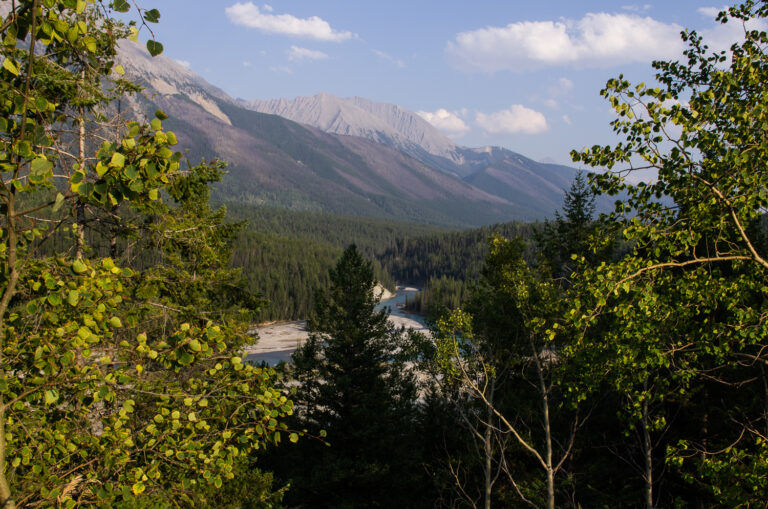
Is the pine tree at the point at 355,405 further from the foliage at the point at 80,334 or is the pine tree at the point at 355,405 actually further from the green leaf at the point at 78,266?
the green leaf at the point at 78,266

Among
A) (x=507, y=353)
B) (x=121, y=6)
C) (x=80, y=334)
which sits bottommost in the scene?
(x=507, y=353)

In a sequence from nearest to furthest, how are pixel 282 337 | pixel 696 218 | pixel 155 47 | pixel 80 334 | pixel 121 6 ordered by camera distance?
pixel 121 6 < pixel 155 47 < pixel 80 334 < pixel 696 218 < pixel 282 337

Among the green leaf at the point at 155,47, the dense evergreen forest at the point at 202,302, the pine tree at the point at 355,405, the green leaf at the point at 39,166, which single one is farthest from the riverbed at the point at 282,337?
the green leaf at the point at 39,166

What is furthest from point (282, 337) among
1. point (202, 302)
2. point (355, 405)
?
point (202, 302)

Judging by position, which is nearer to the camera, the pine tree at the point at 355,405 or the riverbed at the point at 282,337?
the pine tree at the point at 355,405

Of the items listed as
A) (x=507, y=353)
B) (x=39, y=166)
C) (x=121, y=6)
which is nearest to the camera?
(x=39, y=166)

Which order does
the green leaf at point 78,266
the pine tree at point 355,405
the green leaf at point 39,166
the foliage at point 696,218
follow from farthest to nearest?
1. the pine tree at point 355,405
2. the foliage at point 696,218
3. the green leaf at point 78,266
4. the green leaf at point 39,166

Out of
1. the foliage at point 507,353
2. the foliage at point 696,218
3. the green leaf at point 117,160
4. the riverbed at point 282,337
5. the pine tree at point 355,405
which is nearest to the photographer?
the green leaf at point 117,160

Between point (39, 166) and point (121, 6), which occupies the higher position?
point (121, 6)

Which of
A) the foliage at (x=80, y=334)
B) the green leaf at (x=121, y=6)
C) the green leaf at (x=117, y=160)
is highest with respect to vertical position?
the green leaf at (x=121, y=6)

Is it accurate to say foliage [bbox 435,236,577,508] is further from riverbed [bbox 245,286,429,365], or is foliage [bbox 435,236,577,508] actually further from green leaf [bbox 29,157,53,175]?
riverbed [bbox 245,286,429,365]

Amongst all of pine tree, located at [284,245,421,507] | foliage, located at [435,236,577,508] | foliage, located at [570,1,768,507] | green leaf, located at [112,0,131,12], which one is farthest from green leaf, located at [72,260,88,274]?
pine tree, located at [284,245,421,507]

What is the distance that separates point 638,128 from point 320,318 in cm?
1418

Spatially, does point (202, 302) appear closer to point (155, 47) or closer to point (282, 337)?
point (155, 47)
